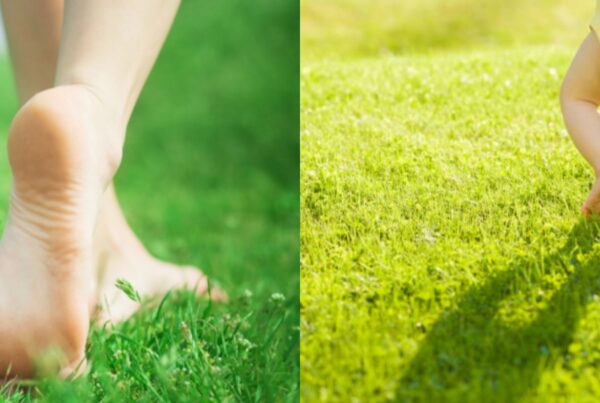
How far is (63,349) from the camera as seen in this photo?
1.28 m

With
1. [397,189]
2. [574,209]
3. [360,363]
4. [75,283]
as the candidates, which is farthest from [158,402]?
[574,209]

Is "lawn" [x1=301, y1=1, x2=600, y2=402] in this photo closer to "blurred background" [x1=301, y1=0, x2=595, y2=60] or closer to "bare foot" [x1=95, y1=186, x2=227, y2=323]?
"blurred background" [x1=301, y1=0, x2=595, y2=60]

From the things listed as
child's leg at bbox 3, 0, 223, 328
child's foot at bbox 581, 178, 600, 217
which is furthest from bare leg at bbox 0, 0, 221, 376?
child's foot at bbox 581, 178, 600, 217

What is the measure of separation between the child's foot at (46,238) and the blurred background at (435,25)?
66 cm

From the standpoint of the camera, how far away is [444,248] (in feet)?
4.14

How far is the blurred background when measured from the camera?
5.98 feet

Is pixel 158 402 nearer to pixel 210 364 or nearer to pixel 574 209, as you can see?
pixel 210 364

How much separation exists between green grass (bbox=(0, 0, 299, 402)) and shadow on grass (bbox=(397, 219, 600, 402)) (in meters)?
0.24

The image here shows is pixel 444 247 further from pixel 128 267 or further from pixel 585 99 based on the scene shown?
pixel 128 267

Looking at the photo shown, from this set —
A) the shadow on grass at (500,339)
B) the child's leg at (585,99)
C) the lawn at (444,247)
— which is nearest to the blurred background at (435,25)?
the lawn at (444,247)

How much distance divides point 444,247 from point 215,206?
1.91 m

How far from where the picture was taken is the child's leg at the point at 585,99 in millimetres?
1391

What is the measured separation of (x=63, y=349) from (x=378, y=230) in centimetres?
50

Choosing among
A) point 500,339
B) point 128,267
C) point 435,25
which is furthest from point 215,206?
point 500,339
